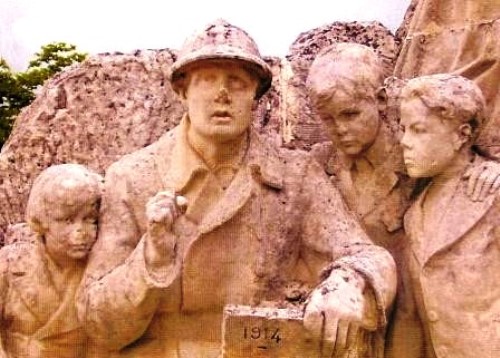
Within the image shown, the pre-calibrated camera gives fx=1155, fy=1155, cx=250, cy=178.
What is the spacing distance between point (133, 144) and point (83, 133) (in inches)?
10.1

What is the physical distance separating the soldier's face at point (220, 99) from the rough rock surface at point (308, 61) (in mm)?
940

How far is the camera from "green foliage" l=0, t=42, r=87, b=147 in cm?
1408

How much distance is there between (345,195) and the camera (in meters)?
4.96

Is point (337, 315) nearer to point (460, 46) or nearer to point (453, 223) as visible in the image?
point (453, 223)

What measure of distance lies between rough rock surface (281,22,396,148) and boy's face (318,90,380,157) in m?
0.60

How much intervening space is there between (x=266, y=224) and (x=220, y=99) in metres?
0.55

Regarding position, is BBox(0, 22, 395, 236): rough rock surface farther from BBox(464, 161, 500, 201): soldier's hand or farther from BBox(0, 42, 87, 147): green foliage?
BBox(0, 42, 87, 147): green foliage

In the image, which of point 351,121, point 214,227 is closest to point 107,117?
point 214,227

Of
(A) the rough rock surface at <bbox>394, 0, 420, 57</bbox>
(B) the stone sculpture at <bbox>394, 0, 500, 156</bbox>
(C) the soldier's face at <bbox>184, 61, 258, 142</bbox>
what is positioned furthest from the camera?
(A) the rough rock surface at <bbox>394, 0, 420, 57</bbox>

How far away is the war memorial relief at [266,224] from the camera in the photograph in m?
4.45

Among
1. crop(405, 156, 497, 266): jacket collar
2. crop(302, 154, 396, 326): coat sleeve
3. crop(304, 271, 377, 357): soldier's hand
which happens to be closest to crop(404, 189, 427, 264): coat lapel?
crop(405, 156, 497, 266): jacket collar

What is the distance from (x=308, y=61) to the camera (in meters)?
5.71

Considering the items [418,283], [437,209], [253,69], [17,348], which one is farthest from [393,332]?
[17,348]

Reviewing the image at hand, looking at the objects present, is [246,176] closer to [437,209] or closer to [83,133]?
[437,209]
